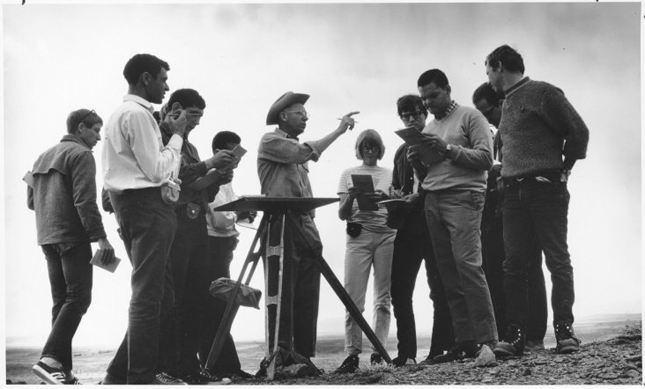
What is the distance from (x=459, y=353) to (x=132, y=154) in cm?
251

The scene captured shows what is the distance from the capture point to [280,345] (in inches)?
181

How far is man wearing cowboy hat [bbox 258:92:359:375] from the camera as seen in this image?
4934 mm

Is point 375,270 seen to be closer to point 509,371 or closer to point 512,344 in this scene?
point 512,344

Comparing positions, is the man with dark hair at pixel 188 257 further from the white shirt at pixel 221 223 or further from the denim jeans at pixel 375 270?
the denim jeans at pixel 375 270

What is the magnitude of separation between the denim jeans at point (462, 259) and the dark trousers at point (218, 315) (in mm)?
1596

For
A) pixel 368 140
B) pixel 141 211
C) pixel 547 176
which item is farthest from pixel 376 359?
pixel 141 211

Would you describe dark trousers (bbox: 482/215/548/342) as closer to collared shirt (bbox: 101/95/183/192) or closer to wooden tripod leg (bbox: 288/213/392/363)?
wooden tripod leg (bbox: 288/213/392/363)

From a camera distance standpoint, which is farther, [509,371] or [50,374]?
[50,374]

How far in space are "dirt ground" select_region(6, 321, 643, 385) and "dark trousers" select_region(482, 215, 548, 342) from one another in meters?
0.42

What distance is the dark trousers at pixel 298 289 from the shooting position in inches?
183

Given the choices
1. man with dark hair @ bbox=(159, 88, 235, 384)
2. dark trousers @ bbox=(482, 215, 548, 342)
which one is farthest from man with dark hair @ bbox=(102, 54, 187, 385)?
dark trousers @ bbox=(482, 215, 548, 342)

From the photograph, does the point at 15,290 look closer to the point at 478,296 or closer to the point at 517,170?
the point at 478,296

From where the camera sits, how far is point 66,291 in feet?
15.4

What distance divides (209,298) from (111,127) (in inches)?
68.1
